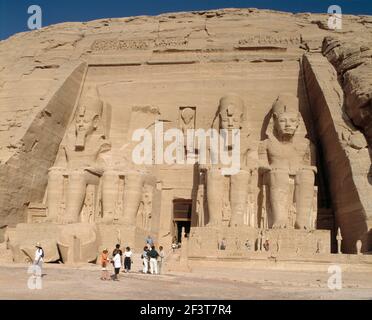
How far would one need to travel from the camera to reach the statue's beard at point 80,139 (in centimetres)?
1620

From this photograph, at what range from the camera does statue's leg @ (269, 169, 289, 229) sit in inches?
582

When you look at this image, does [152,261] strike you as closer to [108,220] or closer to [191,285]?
[191,285]

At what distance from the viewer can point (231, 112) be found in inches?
640

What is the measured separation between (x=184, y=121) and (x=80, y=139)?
358 cm

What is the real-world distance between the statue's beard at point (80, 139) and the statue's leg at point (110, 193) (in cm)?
143

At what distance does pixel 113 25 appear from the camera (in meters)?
21.5

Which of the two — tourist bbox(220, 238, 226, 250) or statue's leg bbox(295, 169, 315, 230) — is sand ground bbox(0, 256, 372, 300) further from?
statue's leg bbox(295, 169, 315, 230)

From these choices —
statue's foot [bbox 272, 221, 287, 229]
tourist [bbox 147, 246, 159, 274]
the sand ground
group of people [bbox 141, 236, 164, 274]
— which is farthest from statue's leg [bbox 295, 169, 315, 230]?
tourist [bbox 147, 246, 159, 274]

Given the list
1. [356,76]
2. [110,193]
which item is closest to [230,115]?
[356,76]

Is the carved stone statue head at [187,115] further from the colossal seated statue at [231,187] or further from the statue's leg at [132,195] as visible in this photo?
the statue's leg at [132,195]

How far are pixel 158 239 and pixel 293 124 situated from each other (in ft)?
16.4

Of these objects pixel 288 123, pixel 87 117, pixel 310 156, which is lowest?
pixel 310 156

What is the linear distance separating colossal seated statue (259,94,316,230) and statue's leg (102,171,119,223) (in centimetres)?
401

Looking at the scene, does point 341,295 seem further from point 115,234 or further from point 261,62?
point 261,62
